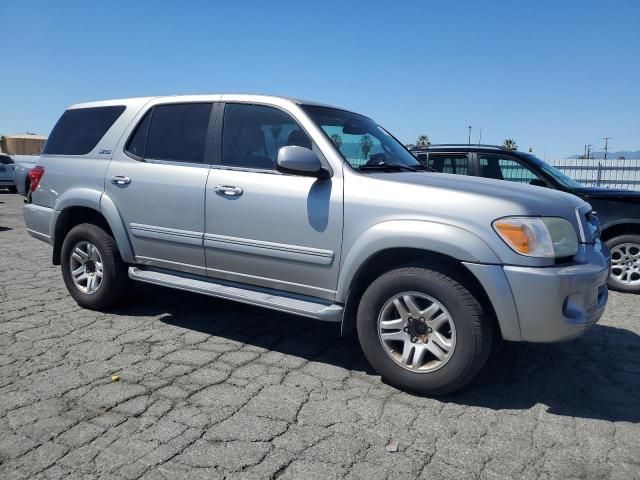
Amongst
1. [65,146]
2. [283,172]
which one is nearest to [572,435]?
[283,172]

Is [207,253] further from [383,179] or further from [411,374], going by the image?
[411,374]

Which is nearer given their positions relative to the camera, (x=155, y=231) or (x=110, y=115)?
(x=155, y=231)

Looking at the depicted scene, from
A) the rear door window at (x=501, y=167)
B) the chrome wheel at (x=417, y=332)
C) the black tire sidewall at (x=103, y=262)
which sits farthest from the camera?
the rear door window at (x=501, y=167)

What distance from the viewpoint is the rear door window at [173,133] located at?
4.22 metres

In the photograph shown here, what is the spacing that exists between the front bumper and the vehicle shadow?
0.54m

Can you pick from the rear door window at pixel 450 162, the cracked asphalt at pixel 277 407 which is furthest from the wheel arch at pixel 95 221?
the rear door window at pixel 450 162

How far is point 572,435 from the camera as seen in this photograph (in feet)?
9.29

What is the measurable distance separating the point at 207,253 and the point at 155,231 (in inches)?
22.5

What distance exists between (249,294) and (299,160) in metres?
1.10

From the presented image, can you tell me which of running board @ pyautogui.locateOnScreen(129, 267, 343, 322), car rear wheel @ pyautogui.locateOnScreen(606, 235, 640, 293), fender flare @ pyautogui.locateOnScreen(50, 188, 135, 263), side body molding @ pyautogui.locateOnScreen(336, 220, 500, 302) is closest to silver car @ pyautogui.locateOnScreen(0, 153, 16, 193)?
fender flare @ pyautogui.locateOnScreen(50, 188, 135, 263)

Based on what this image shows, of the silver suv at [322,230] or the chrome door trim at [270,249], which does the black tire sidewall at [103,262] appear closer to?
the silver suv at [322,230]

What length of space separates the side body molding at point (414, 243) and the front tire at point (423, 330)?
168 mm

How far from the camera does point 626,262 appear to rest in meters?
6.27

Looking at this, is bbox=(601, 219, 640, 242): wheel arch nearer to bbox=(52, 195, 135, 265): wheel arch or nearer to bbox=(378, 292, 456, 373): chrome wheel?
bbox=(378, 292, 456, 373): chrome wheel
